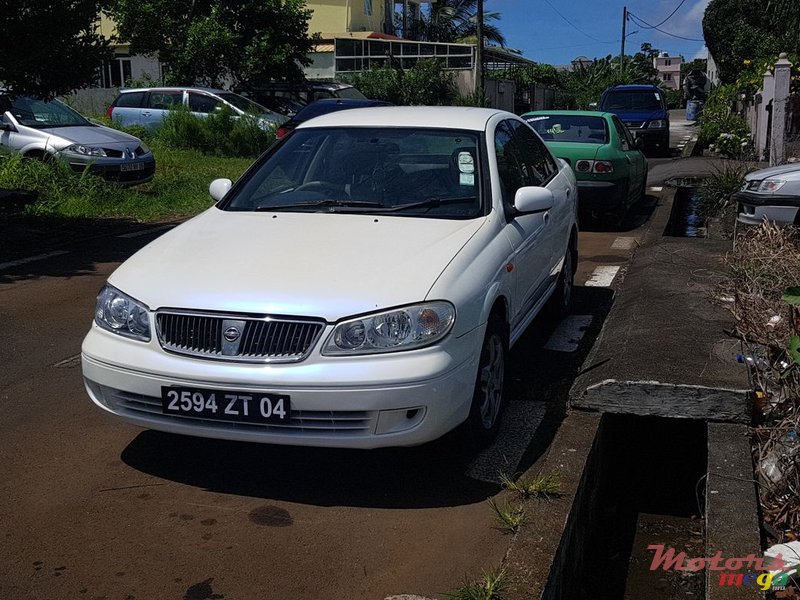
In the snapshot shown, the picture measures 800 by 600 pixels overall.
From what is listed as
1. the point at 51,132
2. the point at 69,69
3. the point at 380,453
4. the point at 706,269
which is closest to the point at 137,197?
the point at 51,132

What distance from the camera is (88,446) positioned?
4.71 metres

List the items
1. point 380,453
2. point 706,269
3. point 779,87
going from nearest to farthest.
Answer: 1. point 380,453
2. point 706,269
3. point 779,87

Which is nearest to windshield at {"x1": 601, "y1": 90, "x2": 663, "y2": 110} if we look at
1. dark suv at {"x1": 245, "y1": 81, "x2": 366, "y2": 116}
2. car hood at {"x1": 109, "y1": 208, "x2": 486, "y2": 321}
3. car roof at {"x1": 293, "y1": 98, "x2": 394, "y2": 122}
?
dark suv at {"x1": 245, "y1": 81, "x2": 366, "y2": 116}

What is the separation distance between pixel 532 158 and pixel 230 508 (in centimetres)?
350

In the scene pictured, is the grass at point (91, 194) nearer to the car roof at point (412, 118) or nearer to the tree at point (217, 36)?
the car roof at point (412, 118)

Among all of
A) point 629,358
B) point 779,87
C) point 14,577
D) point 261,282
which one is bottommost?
point 14,577

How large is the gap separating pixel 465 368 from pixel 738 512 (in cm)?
125

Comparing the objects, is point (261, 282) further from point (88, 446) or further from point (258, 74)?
point (258, 74)

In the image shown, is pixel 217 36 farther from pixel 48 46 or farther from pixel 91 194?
pixel 48 46

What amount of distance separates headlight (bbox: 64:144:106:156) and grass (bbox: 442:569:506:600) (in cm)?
1133

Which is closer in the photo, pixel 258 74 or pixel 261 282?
pixel 261 282

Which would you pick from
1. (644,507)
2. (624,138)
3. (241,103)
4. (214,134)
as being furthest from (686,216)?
(644,507)

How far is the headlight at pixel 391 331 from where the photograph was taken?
3887mm

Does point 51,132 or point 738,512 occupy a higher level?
point 51,132
